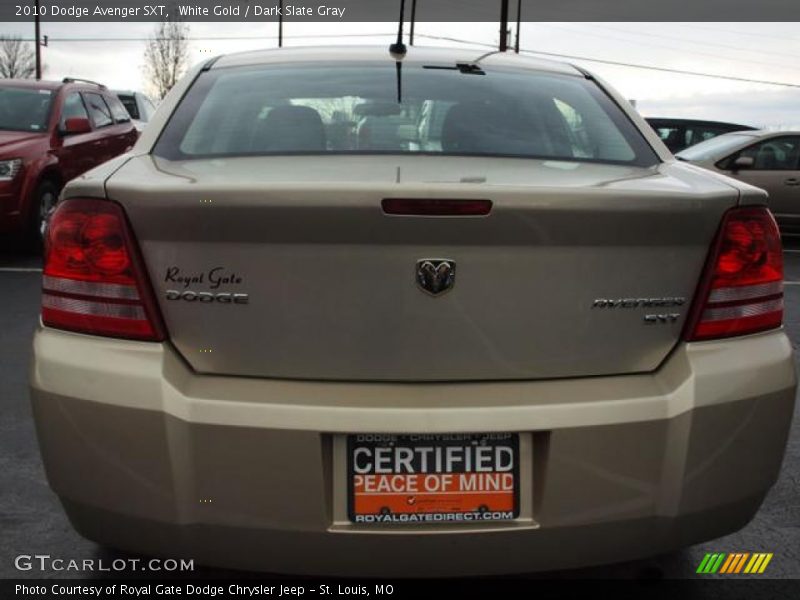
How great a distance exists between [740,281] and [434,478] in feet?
2.86

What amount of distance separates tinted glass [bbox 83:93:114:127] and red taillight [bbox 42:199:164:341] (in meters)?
9.30

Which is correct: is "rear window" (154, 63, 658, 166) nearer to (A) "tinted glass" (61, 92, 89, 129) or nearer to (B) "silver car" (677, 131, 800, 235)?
(A) "tinted glass" (61, 92, 89, 129)

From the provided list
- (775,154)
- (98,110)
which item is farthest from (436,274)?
(775,154)

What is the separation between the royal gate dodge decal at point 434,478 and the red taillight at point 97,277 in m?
0.56

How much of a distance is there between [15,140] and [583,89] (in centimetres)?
727

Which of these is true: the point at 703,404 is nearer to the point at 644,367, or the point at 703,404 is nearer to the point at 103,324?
the point at 644,367

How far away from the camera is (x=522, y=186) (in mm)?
2279

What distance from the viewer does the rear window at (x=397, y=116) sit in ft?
9.23

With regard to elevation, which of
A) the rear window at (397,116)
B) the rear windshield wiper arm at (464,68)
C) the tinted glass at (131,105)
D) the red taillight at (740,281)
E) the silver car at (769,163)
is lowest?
the tinted glass at (131,105)

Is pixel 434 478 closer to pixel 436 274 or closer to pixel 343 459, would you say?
pixel 343 459

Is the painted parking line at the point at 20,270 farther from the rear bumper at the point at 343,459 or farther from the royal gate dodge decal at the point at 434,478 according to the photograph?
the royal gate dodge decal at the point at 434,478

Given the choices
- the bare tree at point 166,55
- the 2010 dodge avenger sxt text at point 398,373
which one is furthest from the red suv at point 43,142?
the bare tree at point 166,55

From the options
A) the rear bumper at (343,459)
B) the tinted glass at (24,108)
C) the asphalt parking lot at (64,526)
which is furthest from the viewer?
the tinted glass at (24,108)

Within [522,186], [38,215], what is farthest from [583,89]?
[38,215]
